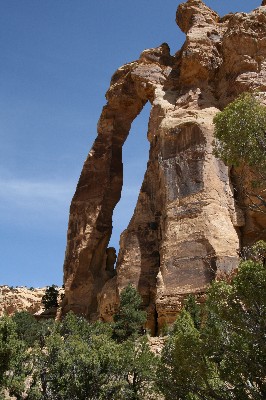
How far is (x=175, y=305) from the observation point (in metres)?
31.3

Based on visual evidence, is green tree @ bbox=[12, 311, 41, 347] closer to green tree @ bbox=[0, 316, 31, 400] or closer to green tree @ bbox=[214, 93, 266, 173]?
green tree @ bbox=[0, 316, 31, 400]

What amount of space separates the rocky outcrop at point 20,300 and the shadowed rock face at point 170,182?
12.0 metres

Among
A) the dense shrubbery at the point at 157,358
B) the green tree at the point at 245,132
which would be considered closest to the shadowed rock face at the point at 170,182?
the dense shrubbery at the point at 157,358

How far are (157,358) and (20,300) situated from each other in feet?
132

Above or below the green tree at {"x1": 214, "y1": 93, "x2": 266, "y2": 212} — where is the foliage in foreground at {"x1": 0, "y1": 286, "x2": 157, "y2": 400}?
below

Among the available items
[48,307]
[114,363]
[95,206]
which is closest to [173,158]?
[95,206]

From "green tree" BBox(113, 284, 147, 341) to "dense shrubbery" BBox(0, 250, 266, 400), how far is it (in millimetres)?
63

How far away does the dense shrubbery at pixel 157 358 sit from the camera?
12758 millimetres

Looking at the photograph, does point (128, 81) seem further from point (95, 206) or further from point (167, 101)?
point (95, 206)

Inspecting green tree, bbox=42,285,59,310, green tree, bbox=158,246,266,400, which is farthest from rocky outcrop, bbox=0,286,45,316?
green tree, bbox=158,246,266,400

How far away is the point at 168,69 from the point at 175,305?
81.6ft

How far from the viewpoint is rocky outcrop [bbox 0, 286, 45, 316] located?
5725 cm

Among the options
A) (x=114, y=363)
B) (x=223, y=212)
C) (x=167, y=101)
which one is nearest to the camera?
(x=114, y=363)

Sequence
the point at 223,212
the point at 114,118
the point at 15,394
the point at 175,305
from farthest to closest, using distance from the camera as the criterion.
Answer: the point at 114,118 → the point at 223,212 → the point at 175,305 → the point at 15,394
